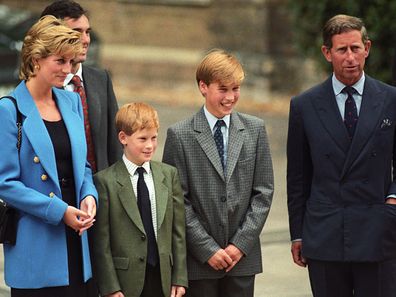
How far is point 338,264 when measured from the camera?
559cm

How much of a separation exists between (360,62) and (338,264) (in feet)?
3.09

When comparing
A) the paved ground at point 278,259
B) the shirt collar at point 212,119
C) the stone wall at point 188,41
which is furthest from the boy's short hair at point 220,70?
the stone wall at point 188,41

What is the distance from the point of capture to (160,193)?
5500mm

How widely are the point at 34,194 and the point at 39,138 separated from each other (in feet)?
0.81

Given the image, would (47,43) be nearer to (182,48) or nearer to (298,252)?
(298,252)

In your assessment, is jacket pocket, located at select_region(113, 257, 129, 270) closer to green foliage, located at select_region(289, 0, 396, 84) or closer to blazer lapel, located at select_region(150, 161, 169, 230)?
blazer lapel, located at select_region(150, 161, 169, 230)

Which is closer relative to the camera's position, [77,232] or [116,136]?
[77,232]

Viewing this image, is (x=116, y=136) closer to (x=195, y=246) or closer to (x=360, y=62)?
(x=195, y=246)

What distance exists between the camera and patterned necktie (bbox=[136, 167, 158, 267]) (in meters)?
5.47

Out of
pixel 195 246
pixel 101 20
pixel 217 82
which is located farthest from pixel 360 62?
pixel 101 20

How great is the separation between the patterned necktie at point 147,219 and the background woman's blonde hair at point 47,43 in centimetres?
71

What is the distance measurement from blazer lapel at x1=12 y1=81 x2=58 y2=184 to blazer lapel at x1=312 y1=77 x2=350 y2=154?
127 centimetres

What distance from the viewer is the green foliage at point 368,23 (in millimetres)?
11867

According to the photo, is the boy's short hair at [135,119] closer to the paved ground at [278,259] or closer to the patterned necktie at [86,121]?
the patterned necktie at [86,121]
